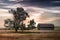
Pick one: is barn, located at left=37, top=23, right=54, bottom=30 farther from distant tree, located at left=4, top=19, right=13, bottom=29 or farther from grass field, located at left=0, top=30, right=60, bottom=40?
distant tree, located at left=4, top=19, right=13, bottom=29

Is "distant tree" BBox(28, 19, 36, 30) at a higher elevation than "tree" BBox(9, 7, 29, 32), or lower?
lower

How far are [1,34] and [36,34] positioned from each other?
357 mm

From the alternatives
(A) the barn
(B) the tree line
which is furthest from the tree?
(A) the barn

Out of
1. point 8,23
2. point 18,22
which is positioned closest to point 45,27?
point 18,22

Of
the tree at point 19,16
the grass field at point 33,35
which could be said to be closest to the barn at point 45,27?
the grass field at point 33,35

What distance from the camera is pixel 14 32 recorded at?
152 centimetres

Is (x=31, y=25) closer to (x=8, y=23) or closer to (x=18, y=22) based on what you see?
(x=18, y=22)

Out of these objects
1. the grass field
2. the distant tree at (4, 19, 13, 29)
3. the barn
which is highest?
the distant tree at (4, 19, 13, 29)

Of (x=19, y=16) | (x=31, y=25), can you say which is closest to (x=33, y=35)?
(x=31, y=25)

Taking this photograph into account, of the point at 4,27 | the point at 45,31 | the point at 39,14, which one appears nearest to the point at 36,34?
the point at 45,31

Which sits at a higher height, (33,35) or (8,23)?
(8,23)

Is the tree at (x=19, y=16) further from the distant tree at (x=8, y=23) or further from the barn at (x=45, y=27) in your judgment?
the barn at (x=45, y=27)

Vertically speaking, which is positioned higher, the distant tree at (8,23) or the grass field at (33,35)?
the distant tree at (8,23)

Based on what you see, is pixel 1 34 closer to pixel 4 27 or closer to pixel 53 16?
pixel 4 27
